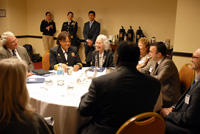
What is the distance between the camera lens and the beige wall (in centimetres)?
413

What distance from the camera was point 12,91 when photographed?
1.06m

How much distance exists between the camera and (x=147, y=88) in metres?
1.57

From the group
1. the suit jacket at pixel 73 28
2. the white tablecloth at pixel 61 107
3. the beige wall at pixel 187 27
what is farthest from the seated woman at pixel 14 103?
the suit jacket at pixel 73 28

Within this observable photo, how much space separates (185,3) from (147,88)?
334cm

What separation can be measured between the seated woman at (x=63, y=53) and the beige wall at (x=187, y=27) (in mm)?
2377

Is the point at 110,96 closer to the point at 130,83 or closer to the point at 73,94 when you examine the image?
the point at 130,83

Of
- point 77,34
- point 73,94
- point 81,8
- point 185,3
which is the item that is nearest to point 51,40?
point 77,34

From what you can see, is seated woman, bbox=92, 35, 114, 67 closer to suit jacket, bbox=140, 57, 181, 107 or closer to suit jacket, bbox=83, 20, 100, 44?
suit jacket, bbox=140, 57, 181, 107

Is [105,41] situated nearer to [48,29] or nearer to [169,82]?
[169,82]

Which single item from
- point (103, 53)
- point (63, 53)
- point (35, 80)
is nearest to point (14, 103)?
point (35, 80)

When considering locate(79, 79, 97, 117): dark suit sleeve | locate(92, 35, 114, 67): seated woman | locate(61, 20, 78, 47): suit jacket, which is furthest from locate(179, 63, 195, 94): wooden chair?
locate(61, 20, 78, 47): suit jacket

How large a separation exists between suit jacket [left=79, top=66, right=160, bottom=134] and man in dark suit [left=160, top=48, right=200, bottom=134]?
429 millimetres

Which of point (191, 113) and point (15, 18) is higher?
point (15, 18)

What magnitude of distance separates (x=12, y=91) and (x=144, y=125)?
0.90m
